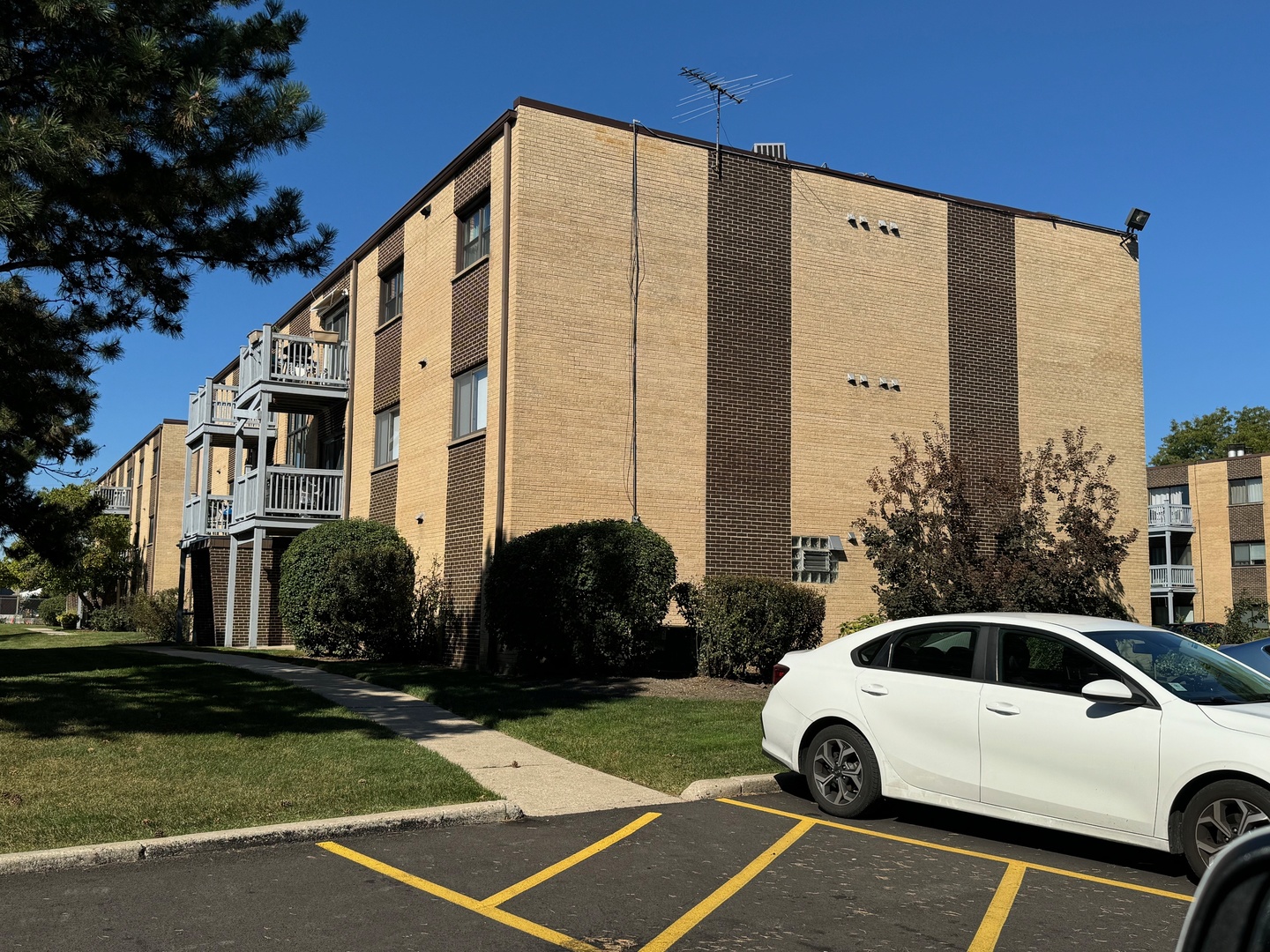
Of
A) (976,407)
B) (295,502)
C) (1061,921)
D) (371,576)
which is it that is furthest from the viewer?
(295,502)

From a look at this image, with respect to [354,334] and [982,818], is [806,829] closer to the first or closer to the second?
[982,818]

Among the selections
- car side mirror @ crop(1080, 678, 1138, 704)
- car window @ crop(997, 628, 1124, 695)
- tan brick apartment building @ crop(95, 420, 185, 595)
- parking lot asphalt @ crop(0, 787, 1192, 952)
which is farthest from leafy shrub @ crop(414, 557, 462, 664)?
tan brick apartment building @ crop(95, 420, 185, 595)

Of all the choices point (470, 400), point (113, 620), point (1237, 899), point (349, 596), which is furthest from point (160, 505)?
point (1237, 899)

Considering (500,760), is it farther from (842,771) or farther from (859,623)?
(859,623)

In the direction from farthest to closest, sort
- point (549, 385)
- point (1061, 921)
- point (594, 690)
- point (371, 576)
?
point (371, 576) → point (549, 385) → point (594, 690) → point (1061, 921)

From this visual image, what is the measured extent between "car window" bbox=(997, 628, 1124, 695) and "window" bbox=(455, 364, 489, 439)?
13.1m

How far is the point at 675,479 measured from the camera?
1936 centimetres

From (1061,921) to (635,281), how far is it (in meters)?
15.0

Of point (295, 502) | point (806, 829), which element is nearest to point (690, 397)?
point (295, 502)

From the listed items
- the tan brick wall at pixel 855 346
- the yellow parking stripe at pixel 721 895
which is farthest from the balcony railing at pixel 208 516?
the yellow parking stripe at pixel 721 895

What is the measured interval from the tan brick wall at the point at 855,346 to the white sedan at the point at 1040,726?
1246 centimetres

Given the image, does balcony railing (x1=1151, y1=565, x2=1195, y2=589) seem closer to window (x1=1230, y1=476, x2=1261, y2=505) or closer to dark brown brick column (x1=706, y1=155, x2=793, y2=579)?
window (x1=1230, y1=476, x2=1261, y2=505)

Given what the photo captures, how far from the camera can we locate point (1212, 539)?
1884 inches

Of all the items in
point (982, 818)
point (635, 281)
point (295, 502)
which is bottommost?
point (982, 818)
